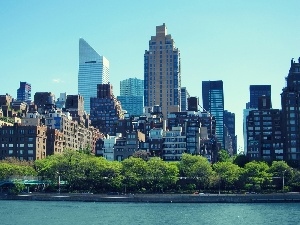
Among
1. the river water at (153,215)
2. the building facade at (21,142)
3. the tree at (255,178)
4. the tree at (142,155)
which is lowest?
the river water at (153,215)

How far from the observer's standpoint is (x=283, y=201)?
133m

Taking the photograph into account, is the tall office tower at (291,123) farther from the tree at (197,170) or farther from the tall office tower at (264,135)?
the tree at (197,170)

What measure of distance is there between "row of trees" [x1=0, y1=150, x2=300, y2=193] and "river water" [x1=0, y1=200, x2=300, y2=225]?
2658cm

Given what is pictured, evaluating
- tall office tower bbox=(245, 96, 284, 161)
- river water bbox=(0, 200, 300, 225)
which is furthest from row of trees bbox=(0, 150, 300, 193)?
tall office tower bbox=(245, 96, 284, 161)

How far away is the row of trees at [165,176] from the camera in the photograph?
143375 millimetres

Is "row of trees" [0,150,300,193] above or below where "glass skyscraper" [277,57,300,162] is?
below

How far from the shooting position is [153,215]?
97.8 metres

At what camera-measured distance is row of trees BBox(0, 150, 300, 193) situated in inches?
5645

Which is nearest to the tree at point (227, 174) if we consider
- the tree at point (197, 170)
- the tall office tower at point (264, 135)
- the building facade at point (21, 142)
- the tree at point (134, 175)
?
the tree at point (197, 170)

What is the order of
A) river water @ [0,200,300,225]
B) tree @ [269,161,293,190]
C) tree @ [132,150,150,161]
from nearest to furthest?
1. river water @ [0,200,300,225]
2. tree @ [269,161,293,190]
3. tree @ [132,150,150,161]

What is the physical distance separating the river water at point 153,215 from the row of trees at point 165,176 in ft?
87.2

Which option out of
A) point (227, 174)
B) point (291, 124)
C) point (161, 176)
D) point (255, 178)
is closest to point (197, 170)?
point (227, 174)

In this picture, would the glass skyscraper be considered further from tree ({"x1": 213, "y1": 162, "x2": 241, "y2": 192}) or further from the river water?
the river water

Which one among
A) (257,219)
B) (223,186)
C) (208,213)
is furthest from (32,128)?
(257,219)
